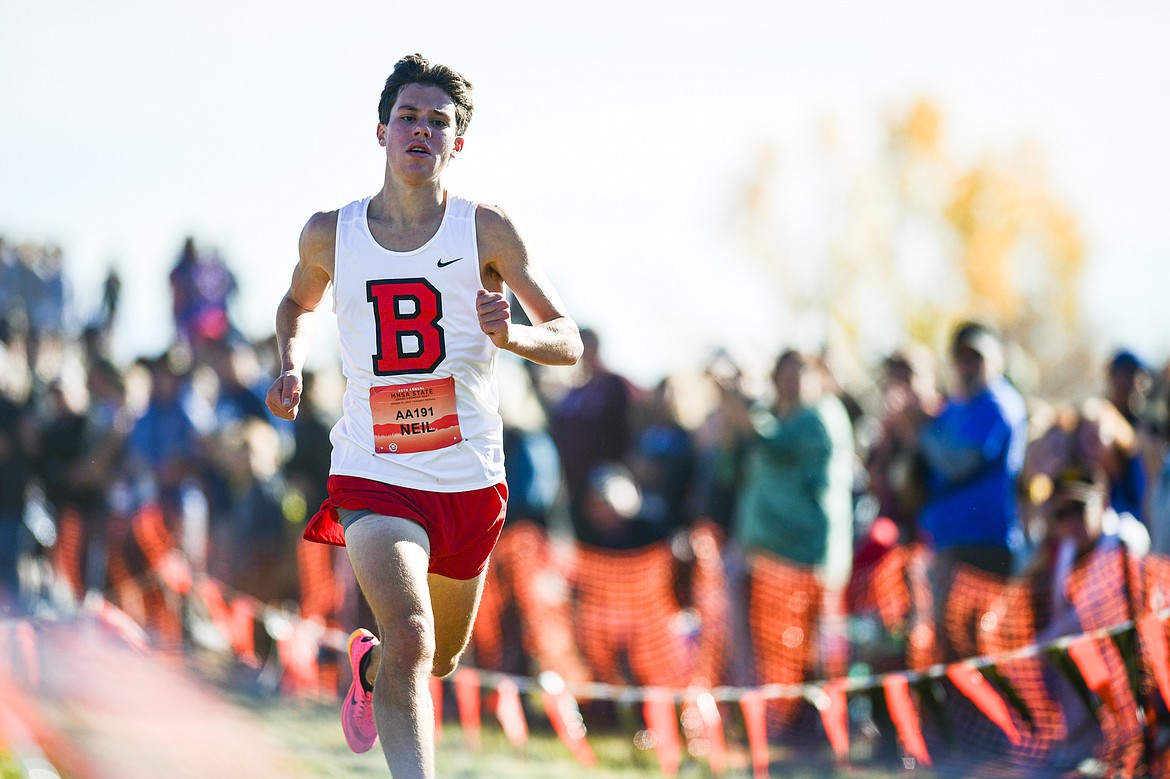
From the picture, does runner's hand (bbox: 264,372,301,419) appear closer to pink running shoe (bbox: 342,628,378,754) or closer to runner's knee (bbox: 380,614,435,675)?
runner's knee (bbox: 380,614,435,675)

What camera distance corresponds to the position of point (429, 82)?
4504mm

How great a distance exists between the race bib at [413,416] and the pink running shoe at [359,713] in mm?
654

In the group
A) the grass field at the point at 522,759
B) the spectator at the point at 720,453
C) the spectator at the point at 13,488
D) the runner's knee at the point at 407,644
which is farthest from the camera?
the spectator at the point at 13,488

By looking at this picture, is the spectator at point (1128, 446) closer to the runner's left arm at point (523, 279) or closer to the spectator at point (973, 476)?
the spectator at point (973, 476)

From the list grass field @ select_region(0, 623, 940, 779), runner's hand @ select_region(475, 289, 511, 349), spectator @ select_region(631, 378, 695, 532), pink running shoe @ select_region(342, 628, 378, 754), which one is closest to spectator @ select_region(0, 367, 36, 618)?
grass field @ select_region(0, 623, 940, 779)

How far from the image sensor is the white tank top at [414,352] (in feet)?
14.6

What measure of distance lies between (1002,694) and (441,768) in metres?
2.83

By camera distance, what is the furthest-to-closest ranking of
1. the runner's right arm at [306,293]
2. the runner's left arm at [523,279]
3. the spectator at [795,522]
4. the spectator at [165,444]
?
the spectator at [165,444], the spectator at [795,522], the runner's right arm at [306,293], the runner's left arm at [523,279]

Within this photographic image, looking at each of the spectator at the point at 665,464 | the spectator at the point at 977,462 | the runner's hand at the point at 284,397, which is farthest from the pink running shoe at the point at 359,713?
the spectator at the point at 665,464

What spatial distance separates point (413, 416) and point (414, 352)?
20 centimetres

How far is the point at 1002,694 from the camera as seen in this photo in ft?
21.7

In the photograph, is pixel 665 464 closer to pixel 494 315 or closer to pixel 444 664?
pixel 444 664

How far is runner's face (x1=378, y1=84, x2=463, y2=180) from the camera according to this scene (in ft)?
14.6

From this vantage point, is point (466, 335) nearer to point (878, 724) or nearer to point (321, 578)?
point (878, 724)
